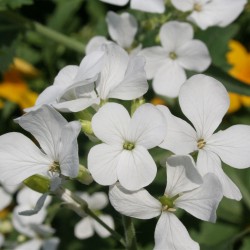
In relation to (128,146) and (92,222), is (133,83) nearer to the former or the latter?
(128,146)

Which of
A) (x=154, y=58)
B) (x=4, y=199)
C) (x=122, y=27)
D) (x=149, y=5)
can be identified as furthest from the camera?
(x=4, y=199)

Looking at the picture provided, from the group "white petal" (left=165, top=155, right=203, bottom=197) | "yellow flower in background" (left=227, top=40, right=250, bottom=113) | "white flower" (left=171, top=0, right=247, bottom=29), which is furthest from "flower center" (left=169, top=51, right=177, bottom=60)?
"yellow flower in background" (left=227, top=40, right=250, bottom=113)

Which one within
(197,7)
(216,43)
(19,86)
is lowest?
(19,86)

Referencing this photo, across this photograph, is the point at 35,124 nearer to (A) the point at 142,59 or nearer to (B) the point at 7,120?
(A) the point at 142,59

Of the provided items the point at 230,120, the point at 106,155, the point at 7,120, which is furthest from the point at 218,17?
the point at 7,120

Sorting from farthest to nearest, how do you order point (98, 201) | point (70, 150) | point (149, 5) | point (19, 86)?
point (19, 86) → point (98, 201) → point (149, 5) → point (70, 150)

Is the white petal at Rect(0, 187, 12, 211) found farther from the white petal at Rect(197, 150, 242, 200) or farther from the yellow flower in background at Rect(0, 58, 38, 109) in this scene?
the white petal at Rect(197, 150, 242, 200)

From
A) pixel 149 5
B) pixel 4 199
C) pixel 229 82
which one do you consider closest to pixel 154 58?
pixel 149 5
